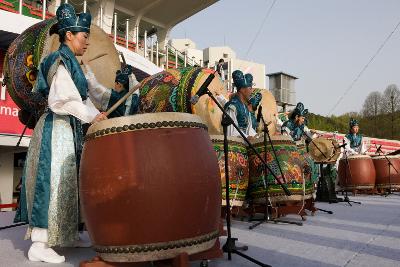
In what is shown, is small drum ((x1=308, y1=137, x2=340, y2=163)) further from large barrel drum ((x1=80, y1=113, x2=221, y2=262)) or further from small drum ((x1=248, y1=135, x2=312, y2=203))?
large barrel drum ((x1=80, y1=113, x2=221, y2=262))

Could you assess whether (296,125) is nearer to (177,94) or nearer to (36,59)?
(177,94)

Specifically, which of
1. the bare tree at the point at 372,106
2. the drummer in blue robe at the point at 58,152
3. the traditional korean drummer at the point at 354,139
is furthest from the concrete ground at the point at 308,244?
the bare tree at the point at 372,106

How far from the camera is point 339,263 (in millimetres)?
2230

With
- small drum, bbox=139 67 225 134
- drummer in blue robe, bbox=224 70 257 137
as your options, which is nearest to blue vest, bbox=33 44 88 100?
small drum, bbox=139 67 225 134

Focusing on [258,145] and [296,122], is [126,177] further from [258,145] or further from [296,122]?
[296,122]

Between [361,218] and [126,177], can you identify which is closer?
[126,177]

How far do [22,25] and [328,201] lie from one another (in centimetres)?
607

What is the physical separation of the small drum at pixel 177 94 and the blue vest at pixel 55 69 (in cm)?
173

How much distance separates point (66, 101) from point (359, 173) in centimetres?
712

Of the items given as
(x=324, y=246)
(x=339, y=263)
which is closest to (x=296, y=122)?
(x=324, y=246)

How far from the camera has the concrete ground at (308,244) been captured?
2277 mm

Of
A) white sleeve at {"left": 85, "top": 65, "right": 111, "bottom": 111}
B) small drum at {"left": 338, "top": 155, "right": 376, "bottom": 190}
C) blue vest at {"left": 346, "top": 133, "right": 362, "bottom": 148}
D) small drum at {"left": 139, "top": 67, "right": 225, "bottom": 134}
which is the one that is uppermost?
small drum at {"left": 139, "top": 67, "right": 225, "bottom": 134}

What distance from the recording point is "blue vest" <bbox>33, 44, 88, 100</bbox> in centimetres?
233

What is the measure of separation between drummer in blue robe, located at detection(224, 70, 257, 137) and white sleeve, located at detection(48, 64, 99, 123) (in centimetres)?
197
